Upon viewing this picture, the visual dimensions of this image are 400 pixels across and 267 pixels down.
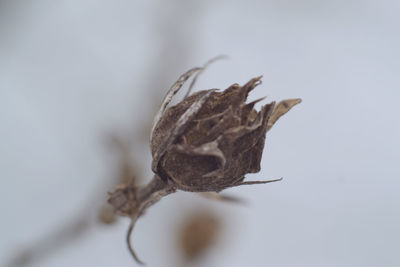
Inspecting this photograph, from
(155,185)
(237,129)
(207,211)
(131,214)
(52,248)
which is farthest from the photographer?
(207,211)

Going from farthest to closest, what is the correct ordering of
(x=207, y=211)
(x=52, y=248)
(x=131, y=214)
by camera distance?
(x=207, y=211) → (x=52, y=248) → (x=131, y=214)

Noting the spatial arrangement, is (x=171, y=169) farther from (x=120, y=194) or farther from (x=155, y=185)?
(x=120, y=194)

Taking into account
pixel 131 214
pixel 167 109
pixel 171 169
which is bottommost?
pixel 131 214

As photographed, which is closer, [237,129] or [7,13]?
[237,129]

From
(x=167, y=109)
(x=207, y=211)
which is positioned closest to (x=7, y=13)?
(x=207, y=211)

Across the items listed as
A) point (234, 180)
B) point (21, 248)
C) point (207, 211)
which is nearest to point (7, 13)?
point (21, 248)

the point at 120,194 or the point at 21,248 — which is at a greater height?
the point at 120,194
